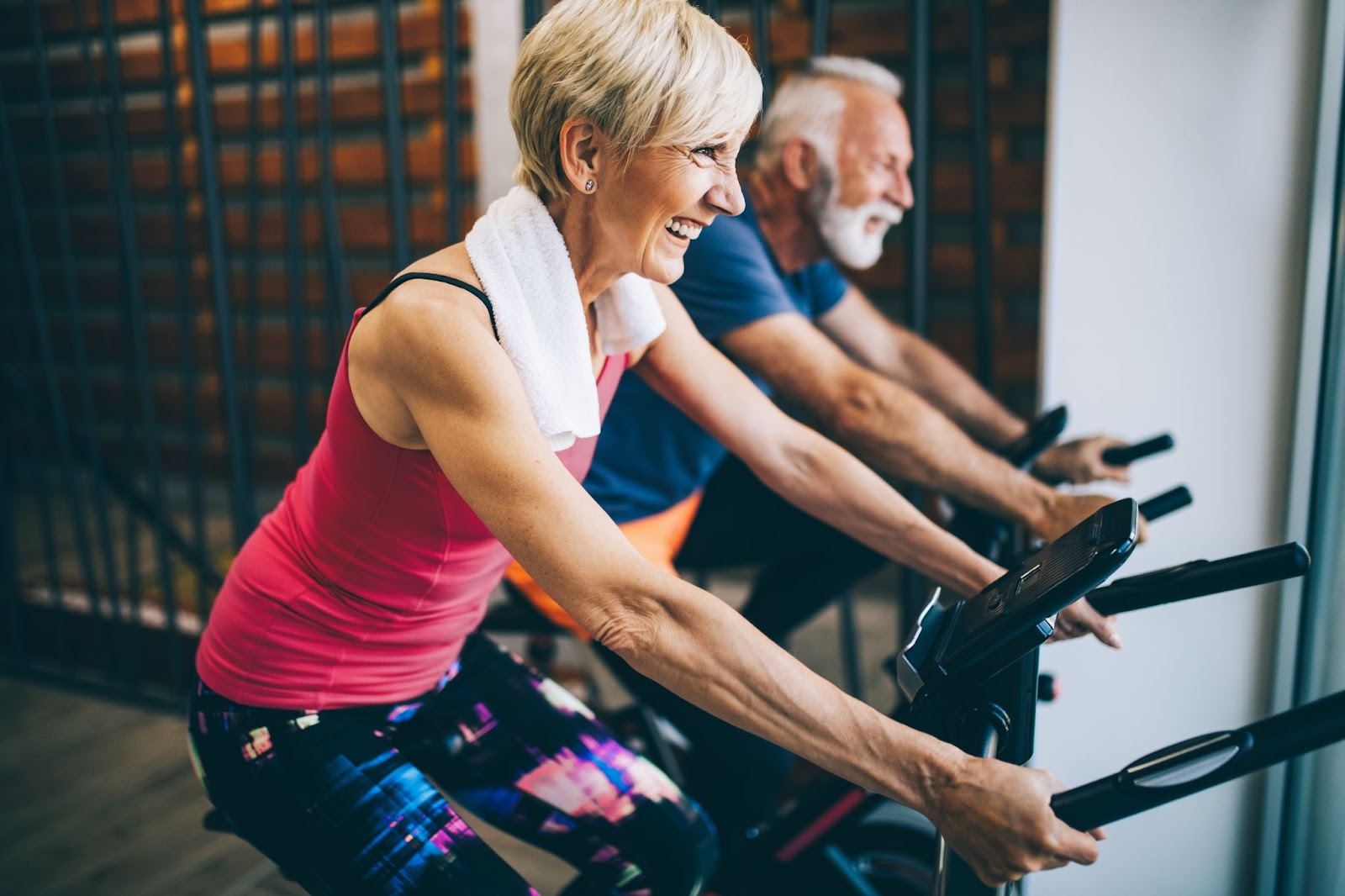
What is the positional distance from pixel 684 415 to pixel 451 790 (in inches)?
27.1

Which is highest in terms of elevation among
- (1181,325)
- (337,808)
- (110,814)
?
(1181,325)

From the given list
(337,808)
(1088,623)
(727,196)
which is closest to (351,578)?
(337,808)

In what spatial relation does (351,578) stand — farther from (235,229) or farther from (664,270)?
(235,229)

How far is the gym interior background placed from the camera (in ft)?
4.97

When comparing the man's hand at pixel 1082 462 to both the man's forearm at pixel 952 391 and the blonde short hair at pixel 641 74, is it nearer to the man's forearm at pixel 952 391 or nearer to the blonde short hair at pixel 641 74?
the man's forearm at pixel 952 391

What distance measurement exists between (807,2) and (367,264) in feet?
7.16

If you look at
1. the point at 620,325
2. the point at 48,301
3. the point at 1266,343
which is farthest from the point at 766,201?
the point at 48,301

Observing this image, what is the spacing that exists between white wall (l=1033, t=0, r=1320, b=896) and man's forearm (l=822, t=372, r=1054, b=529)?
30cm

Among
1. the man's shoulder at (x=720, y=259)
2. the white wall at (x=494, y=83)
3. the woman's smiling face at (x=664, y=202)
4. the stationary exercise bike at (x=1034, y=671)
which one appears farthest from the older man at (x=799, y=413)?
the white wall at (x=494, y=83)

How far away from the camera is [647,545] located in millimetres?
1723

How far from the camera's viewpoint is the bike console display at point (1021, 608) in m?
0.85

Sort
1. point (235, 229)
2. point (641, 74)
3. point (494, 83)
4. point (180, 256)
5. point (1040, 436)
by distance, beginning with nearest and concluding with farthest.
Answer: point (641, 74)
point (1040, 436)
point (180, 256)
point (494, 83)
point (235, 229)

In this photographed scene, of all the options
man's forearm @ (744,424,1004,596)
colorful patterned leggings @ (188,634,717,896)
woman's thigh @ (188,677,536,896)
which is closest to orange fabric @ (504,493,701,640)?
colorful patterned leggings @ (188,634,717,896)

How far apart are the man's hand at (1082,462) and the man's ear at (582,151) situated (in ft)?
2.96
